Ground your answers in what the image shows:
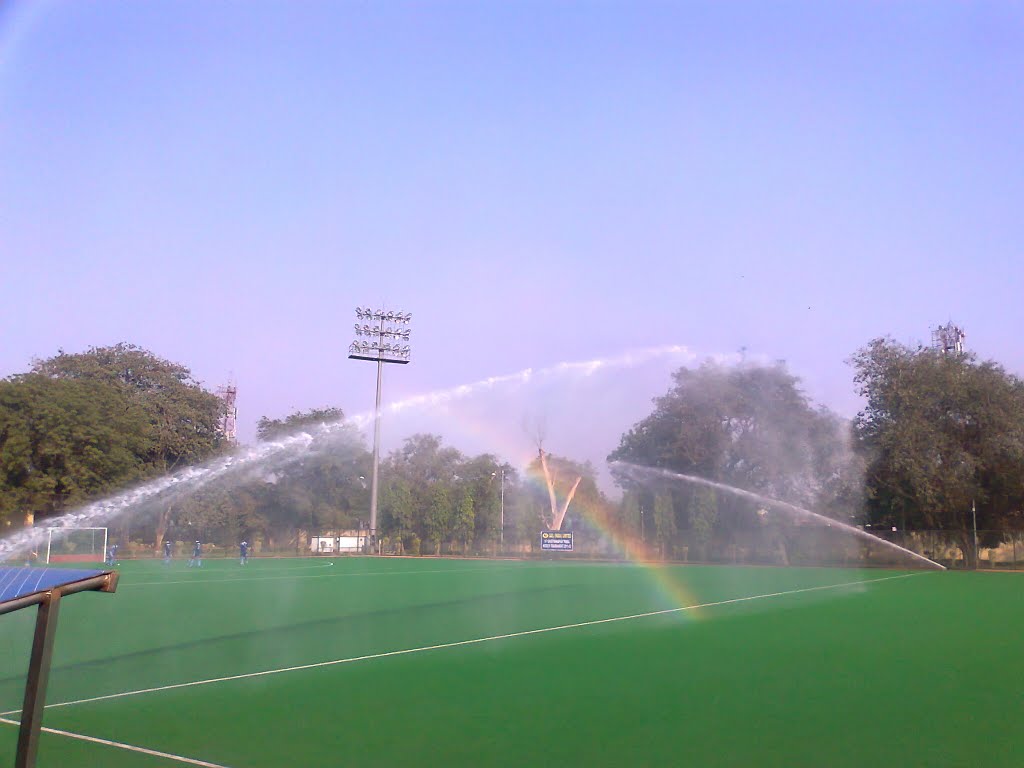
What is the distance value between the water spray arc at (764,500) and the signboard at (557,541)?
24.8 feet

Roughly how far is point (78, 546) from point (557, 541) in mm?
29265

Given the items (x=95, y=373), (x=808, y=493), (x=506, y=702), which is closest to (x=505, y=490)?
(x=808, y=493)

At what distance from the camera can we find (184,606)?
A: 22.0m

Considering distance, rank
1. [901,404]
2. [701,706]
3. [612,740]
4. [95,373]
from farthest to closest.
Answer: [95,373] < [901,404] < [701,706] < [612,740]

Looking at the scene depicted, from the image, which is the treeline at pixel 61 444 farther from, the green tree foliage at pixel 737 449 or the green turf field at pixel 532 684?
the green tree foliage at pixel 737 449

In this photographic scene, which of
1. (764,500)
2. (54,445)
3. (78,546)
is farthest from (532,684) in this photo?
(764,500)

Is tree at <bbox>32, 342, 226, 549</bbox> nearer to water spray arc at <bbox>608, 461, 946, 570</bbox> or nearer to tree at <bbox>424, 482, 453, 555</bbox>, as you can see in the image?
tree at <bbox>424, 482, 453, 555</bbox>

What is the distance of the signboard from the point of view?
59.4 m

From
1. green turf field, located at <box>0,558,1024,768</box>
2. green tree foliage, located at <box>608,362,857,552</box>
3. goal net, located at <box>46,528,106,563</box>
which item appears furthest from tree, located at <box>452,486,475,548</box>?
green turf field, located at <box>0,558,1024,768</box>

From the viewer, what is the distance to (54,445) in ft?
141

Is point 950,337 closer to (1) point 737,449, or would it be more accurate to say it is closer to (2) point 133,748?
(1) point 737,449

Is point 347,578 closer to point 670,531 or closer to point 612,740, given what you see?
point 612,740

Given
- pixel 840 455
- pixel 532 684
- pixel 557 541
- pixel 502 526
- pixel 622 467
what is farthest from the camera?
pixel 502 526

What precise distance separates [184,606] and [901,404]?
40.1 metres
